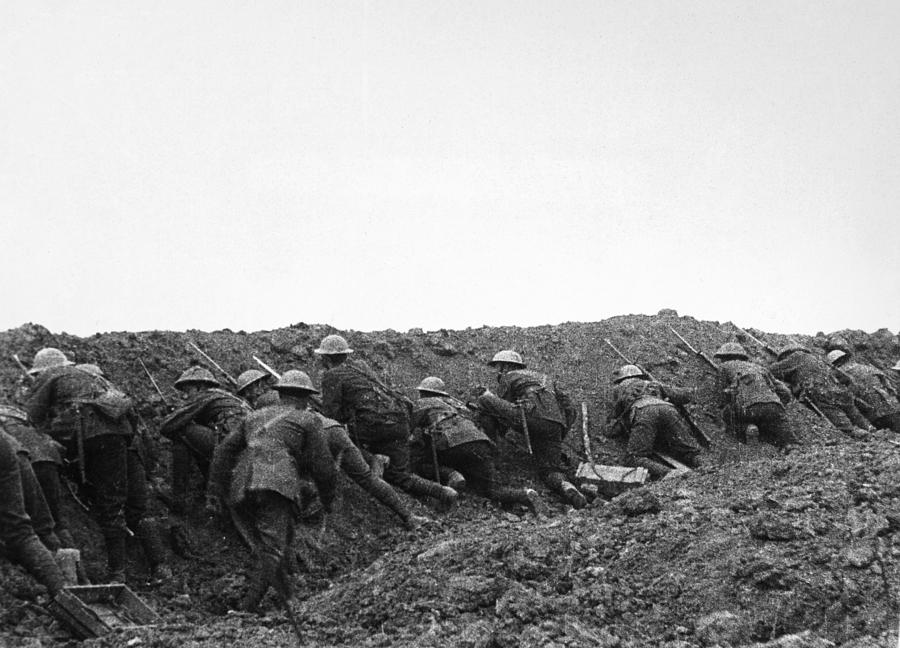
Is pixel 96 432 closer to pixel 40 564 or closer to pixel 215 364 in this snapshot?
pixel 40 564

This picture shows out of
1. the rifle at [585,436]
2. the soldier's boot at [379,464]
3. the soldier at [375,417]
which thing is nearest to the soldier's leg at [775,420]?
the rifle at [585,436]

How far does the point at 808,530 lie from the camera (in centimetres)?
772

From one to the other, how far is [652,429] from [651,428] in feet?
0.07

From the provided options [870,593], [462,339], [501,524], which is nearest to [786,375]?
[462,339]

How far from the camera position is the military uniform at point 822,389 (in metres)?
15.1

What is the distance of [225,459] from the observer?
8641 mm

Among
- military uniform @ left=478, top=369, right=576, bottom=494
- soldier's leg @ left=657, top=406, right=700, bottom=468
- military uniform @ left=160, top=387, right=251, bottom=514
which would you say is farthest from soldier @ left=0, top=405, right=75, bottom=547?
soldier's leg @ left=657, top=406, right=700, bottom=468

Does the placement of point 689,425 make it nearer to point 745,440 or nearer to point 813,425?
point 745,440

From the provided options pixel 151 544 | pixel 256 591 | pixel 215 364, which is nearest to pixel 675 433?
pixel 215 364

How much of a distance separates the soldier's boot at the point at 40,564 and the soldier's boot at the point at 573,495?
5.98m

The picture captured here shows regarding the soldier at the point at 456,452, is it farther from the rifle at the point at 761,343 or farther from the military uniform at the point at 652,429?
the rifle at the point at 761,343

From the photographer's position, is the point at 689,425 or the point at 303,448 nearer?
the point at 303,448

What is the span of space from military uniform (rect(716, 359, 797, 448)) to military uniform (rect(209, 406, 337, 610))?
6.89m

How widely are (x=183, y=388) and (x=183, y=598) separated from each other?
2.55m
